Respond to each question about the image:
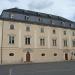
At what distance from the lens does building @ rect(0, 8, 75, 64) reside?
44.9 metres

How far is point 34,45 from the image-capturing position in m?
48.6

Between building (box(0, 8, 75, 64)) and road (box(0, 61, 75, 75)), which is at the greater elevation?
building (box(0, 8, 75, 64))

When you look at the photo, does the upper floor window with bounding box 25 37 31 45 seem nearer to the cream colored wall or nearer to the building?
the building

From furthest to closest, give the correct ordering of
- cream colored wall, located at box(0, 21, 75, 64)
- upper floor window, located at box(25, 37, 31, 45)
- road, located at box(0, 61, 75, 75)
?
1. upper floor window, located at box(25, 37, 31, 45)
2. cream colored wall, located at box(0, 21, 75, 64)
3. road, located at box(0, 61, 75, 75)

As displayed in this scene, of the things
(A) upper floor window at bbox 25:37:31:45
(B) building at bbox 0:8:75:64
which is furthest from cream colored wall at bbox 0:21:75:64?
(A) upper floor window at bbox 25:37:31:45

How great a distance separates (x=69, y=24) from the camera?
5916 centimetres

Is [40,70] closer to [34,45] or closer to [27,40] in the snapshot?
[27,40]

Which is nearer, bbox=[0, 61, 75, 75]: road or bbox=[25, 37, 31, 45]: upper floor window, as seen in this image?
bbox=[0, 61, 75, 75]: road

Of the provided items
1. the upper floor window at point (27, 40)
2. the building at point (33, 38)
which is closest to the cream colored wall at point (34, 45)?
the building at point (33, 38)

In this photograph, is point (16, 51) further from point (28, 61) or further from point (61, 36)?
point (61, 36)

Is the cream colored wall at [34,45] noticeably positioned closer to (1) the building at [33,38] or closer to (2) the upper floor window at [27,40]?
(1) the building at [33,38]

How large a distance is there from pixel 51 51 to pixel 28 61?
25.4 ft

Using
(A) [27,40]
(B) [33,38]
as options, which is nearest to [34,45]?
(B) [33,38]

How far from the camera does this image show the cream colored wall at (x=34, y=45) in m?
44.8
